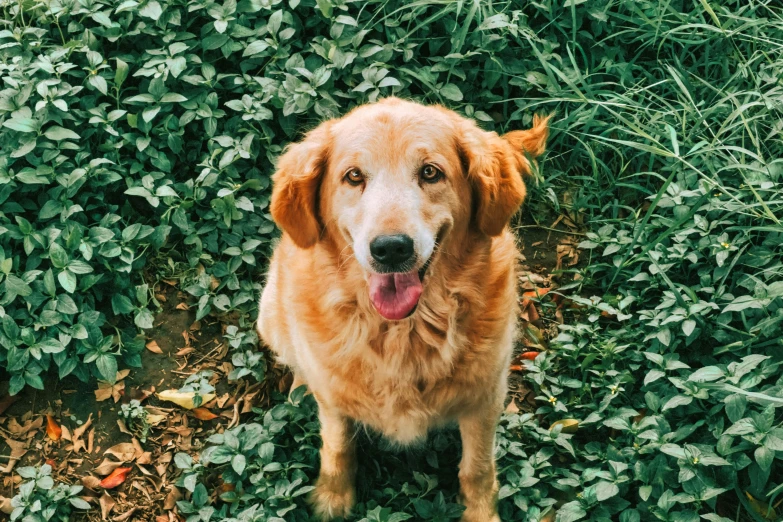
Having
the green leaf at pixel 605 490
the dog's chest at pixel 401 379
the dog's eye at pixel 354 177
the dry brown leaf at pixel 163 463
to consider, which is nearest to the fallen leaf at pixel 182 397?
the dry brown leaf at pixel 163 463

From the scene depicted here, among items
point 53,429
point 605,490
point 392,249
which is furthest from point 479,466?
point 53,429

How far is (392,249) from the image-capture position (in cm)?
241

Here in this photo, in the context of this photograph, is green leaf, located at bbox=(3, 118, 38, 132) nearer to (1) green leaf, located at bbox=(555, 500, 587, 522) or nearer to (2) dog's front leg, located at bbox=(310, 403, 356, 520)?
(2) dog's front leg, located at bbox=(310, 403, 356, 520)

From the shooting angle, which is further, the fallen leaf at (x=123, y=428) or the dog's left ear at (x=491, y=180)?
the fallen leaf at (x=123, y=428)

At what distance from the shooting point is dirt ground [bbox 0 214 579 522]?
3.34 m

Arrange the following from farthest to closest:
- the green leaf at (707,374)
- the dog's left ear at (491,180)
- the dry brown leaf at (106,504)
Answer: the dry brown leaf at (106,504)
the green leaf at (707,374)
the dog's left ear at (491,180)

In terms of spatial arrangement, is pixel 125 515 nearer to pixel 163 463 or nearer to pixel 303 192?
pixel 163 463

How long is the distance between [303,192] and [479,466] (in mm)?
1442

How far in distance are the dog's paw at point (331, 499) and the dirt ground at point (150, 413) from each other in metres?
0.63

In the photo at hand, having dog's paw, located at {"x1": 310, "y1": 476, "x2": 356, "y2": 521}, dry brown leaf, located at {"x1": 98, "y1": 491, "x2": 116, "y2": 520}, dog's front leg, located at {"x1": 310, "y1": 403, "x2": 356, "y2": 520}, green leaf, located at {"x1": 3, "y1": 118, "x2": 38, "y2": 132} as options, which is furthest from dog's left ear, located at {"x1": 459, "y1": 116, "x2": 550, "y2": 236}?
green leaf, located at {"x1": 3, "y1": 118, "x2": 38, "y2": 132}

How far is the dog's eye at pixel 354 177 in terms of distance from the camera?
2.69 meters

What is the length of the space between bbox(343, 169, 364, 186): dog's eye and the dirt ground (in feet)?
4.75

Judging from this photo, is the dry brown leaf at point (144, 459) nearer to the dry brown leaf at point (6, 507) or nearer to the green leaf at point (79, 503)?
the green leaf at point (79, 503)

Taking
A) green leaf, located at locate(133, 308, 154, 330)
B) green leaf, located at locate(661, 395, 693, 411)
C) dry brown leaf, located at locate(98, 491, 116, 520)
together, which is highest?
green leaf, located at locate(661, 395, 693, 411)
